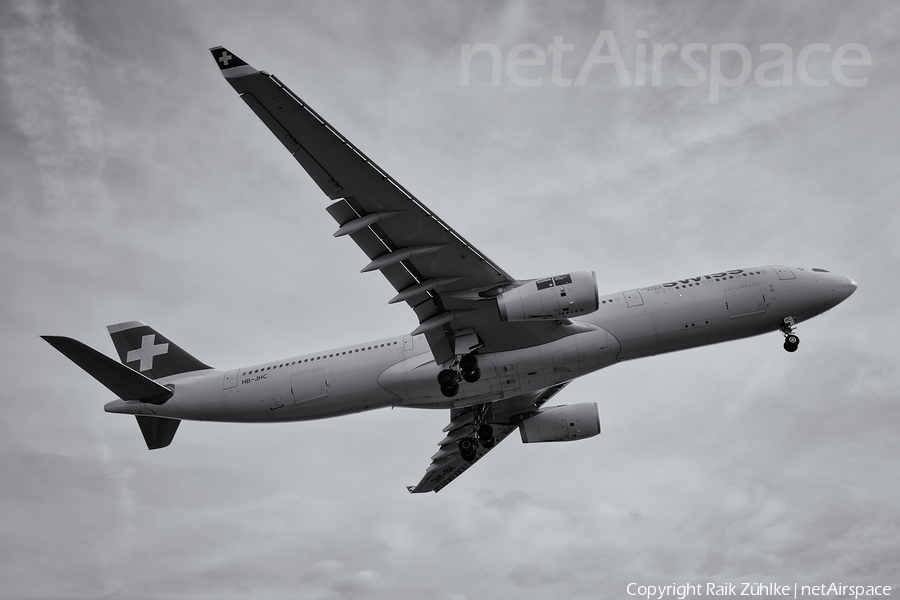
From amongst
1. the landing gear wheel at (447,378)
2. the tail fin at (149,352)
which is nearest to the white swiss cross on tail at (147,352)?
the tail fin at (149,352)

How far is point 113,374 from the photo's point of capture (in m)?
31.7

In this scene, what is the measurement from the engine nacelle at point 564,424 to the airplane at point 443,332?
4240 mm

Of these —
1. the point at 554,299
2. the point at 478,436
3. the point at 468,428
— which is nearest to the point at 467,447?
the point at 478,436

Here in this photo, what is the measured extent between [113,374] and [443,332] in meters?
16.0

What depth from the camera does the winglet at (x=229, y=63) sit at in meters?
19.3

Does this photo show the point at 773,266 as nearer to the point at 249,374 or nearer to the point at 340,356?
the point at 340,356

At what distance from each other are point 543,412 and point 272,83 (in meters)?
25.7

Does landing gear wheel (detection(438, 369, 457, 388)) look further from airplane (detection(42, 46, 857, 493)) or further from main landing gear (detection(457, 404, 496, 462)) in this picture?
main landing gear (detection(457, 404, 496, 462))

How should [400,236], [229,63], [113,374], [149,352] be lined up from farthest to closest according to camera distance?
[149,352] → [113,374] → [400,236] → [229,63]

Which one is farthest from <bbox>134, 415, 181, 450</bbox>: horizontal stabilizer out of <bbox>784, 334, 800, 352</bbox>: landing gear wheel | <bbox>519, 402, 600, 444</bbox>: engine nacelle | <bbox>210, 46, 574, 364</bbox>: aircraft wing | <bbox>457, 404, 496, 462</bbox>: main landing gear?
<bbox>784, 334, 800, 352</bbox>: landing gear wheel

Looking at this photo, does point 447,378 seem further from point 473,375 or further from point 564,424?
point 564,424

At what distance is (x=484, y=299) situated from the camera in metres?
27.6

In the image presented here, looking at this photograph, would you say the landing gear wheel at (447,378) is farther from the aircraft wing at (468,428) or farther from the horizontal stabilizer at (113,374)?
the horizontal stabilizer at (113,374)

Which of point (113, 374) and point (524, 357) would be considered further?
point (113, 374)
